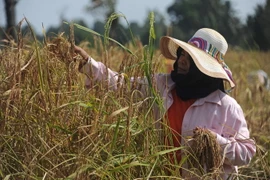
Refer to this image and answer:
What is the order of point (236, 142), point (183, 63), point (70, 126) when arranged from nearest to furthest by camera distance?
point (70, 126), point (236, 142), point (183, 63)

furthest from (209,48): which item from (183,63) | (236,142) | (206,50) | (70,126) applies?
(70,126)

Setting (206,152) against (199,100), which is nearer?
(206,152)

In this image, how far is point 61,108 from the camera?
2.46 metres

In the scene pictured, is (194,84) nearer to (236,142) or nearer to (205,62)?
(205,62)

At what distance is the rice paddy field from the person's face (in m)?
0.12

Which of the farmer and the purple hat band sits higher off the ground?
the purple hat band

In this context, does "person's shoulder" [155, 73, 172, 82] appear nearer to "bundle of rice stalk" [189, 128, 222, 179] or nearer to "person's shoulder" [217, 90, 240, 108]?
"person's shoulder" [217, 90, 240, 108]

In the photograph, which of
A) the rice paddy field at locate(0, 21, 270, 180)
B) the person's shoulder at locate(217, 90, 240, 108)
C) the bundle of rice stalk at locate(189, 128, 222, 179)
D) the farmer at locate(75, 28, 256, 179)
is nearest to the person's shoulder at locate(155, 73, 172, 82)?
the farmer at locate(75, 28, 256, 179)

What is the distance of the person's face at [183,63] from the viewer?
2.77 m

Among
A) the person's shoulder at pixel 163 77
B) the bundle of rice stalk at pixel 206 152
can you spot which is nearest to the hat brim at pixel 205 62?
the person's shoulder at pixel 163 77

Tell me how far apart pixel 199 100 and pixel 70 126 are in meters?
0.56

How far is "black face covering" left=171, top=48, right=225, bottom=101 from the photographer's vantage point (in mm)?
2725

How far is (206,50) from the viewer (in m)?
2.85

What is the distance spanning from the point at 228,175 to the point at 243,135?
0.57 ft
